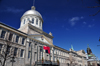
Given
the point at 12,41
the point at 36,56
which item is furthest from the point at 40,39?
the point at 12,41

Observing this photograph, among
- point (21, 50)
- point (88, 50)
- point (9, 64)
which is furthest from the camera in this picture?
point (88, 50)

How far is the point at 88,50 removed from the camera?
118m

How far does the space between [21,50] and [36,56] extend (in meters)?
5.77

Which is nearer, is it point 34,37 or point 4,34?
point 4,34

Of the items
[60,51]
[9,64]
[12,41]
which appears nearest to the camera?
[9,64]

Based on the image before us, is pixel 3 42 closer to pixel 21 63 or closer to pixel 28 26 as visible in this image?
pixel 21 63

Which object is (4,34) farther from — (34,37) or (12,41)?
(34,37)

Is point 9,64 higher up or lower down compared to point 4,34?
lower down

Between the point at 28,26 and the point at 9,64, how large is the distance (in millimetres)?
13846

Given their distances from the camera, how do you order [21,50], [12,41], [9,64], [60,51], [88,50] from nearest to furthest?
[9,64]
[12,41]
[21,50]
[60,51]
[88,50]

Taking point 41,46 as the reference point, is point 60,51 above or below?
below

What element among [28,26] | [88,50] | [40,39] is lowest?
[88,50]

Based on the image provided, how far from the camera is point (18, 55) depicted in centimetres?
2173

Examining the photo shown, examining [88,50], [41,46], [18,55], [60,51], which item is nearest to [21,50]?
[18,55]
